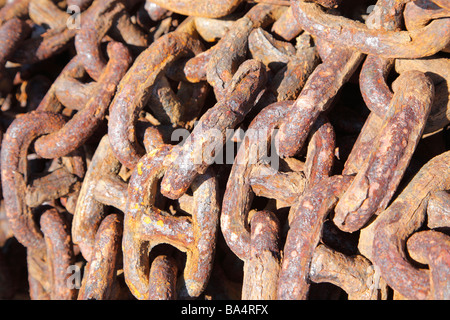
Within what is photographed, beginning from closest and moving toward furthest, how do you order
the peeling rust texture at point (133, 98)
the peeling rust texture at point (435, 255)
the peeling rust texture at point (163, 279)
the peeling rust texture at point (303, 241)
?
the peeling rust texture at point (435, 255) → the peeling rust texture at point (303, 241) → the peeling rust texture at point (163, 279) → the peeling rust texture at point (133, 98)

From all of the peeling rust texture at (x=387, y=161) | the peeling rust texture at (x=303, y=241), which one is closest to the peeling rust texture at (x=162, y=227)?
the peeling rust texture at (x=303, y=241)

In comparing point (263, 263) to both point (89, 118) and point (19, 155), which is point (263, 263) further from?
point (19, 155)

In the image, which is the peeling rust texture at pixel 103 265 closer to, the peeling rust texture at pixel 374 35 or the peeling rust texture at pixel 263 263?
the peeling rust texture at pixel 263 263

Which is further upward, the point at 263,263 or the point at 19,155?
the point at 19,155

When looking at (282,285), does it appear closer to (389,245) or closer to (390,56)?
(389,245)


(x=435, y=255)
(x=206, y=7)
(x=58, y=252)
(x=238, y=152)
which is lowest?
(x=58, y=252)

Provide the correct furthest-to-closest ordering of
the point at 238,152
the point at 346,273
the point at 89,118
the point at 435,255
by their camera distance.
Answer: the point at 89,118 → the point at 238,152 → the point at 346,273 → the point at 435,255

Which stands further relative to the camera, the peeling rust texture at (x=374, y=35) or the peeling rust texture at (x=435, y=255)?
the peeling rust texture at (x=374, y=35)

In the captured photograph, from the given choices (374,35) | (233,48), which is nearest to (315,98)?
(374,35)
